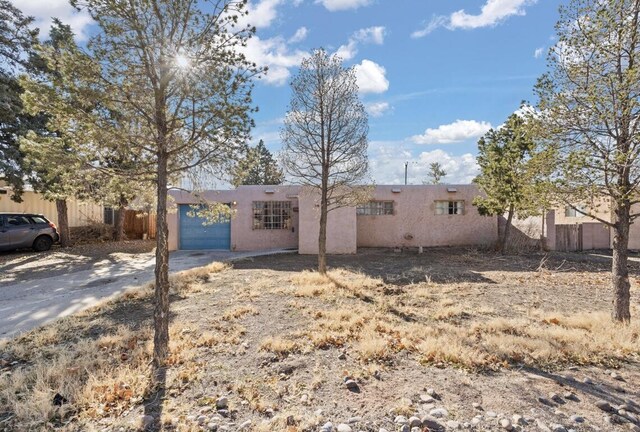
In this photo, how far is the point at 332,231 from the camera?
14.3 m

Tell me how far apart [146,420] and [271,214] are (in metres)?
12.8

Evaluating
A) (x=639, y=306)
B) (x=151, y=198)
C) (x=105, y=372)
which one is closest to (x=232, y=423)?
(x=105, y=372)

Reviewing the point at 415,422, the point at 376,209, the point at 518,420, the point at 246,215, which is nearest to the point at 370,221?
the point at 376,209

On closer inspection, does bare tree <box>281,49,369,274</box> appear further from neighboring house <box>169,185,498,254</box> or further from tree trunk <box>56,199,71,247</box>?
tree trunk <box>56,199,71,247</box>

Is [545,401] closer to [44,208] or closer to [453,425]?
[453,425]

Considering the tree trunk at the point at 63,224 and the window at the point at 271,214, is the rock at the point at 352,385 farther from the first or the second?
the tree trunk at the point at 63,224

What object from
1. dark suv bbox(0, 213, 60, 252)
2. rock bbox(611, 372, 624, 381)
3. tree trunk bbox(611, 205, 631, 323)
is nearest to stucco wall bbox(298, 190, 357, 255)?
tree trunk bbox(611, 205, 631, 323)

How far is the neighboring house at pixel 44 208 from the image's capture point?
53.8 ft

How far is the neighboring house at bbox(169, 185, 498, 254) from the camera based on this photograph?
50.1 feet

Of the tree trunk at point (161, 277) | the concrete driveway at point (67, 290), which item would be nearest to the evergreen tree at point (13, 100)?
the concrete driveway at point (67, 290)

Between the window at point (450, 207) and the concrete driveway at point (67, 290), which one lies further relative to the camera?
the window at point (450, 207)

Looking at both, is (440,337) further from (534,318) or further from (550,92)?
(550,92)

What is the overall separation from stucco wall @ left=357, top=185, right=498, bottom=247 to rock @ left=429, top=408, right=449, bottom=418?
506 inches

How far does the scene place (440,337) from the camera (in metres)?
4.57
